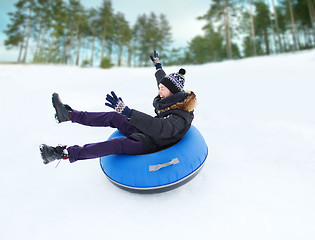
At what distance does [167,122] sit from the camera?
174 cm

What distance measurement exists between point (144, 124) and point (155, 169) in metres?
0.47

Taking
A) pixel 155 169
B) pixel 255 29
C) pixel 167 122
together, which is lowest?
pixel 155 169

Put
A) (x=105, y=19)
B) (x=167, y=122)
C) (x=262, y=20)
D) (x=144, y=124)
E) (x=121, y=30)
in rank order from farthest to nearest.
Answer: (x=262, y=20) < (x=121, y=30) < (x=105, y=19) < (x=167, y=122) < (x=144, y=124)

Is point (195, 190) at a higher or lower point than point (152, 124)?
lower

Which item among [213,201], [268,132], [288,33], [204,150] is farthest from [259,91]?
[288,33]

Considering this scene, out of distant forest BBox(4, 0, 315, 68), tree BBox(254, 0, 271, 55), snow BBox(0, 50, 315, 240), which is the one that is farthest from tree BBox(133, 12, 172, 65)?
snow BBox(0, 50, 315, 240)

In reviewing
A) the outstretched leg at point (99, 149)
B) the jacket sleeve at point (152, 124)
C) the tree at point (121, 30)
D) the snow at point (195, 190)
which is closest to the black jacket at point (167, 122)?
the jacket sleeve at point (152, 124)

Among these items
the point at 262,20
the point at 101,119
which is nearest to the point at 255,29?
the point at 262,20

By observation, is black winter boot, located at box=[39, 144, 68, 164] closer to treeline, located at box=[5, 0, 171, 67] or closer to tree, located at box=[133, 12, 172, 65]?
treeline, located at box=[5, 0, 171, 67]

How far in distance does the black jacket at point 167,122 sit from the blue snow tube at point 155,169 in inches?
7.4

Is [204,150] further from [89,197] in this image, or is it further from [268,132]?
[268,132]

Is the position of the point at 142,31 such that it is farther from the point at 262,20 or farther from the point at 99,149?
the point at 99,149

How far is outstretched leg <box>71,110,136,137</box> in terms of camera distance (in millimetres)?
2287

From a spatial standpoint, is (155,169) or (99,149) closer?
(155,169)
